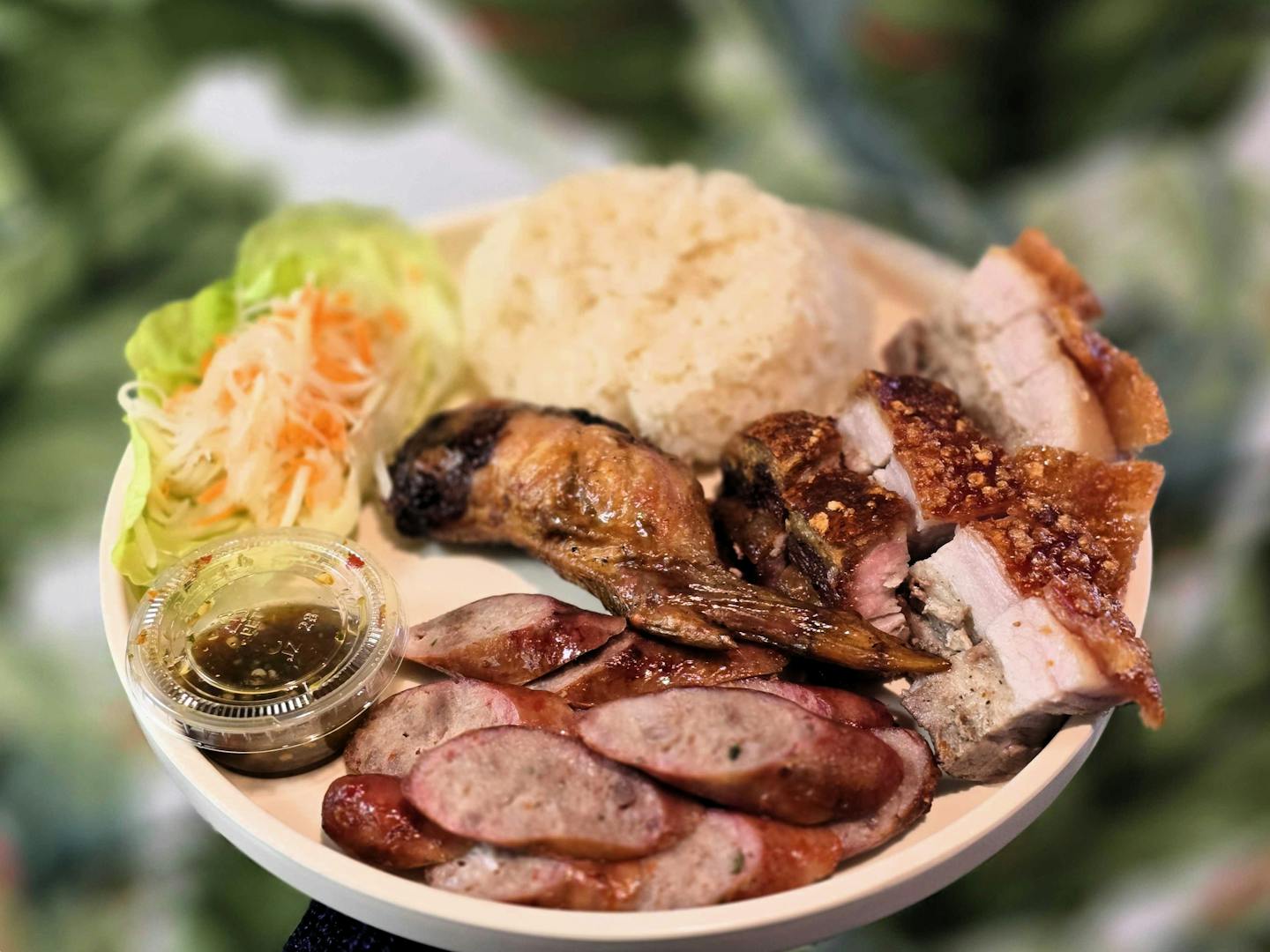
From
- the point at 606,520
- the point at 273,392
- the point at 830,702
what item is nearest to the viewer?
the point at 830,702

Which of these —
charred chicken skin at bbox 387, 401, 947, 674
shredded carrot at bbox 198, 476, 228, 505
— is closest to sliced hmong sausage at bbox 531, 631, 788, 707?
charred chicken skin at bbox 387, 401, 947, 674

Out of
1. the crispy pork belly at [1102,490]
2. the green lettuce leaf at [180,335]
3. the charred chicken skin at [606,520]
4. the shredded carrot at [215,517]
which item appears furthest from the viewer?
the green lettuce leaf at [180,335]

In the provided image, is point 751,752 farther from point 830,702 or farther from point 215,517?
point 215,517

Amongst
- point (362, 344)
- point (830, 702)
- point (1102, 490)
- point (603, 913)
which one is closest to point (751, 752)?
point (830, 702)

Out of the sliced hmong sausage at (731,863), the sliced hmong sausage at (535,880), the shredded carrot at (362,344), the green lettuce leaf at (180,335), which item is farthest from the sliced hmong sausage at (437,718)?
the green lettuce leaf at (180,335)

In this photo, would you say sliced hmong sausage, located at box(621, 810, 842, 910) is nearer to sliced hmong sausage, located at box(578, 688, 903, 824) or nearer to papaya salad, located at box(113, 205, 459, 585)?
sliced hmong sausage, located at box(578, 688, 903, 824)

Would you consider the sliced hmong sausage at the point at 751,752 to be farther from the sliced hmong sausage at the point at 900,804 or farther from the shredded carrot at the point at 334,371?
the shredded carrot at the point at 334,371

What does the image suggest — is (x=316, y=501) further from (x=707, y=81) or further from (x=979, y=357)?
(x=707, y=81)

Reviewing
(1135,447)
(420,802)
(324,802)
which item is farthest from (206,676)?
(1135,447)
